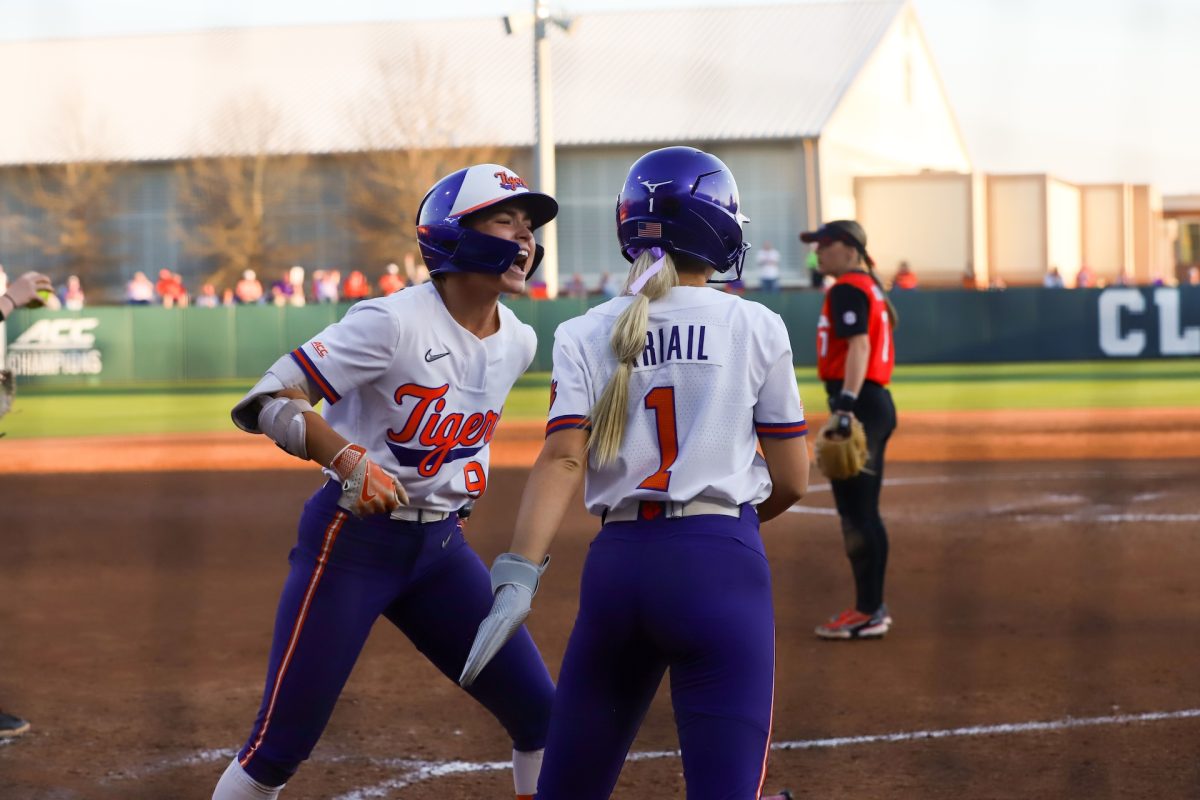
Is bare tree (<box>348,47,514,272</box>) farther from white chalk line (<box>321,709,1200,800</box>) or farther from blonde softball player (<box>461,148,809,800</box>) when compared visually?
blonde softball player (<box>461,148,809,800</box>)

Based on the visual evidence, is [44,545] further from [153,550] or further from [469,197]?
[469,197]

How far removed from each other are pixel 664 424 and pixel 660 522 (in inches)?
7.2

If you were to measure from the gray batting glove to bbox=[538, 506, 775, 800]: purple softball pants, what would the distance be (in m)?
0.11

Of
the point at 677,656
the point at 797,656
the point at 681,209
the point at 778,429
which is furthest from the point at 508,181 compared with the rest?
the point at 797,656

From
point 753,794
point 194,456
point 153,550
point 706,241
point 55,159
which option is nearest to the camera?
point 753,794

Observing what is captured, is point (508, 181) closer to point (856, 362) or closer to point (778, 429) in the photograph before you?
point (778, 429)

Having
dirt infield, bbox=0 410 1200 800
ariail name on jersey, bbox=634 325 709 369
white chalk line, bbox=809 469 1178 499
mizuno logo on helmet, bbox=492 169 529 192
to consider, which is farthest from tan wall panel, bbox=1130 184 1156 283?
ariail name on jersey, bbox=634 325 709 369

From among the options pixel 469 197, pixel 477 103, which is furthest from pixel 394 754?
pixel 477 103

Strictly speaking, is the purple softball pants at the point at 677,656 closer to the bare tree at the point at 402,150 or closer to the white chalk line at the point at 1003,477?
the white chalk line at the point at 1003,477

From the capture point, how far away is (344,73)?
34.7 m

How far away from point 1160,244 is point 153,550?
38.9 meters

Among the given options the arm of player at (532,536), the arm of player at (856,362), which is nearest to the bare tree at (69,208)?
the arm of player at (856,362)

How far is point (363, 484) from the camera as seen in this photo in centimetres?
318

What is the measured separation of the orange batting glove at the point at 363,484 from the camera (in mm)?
3180
